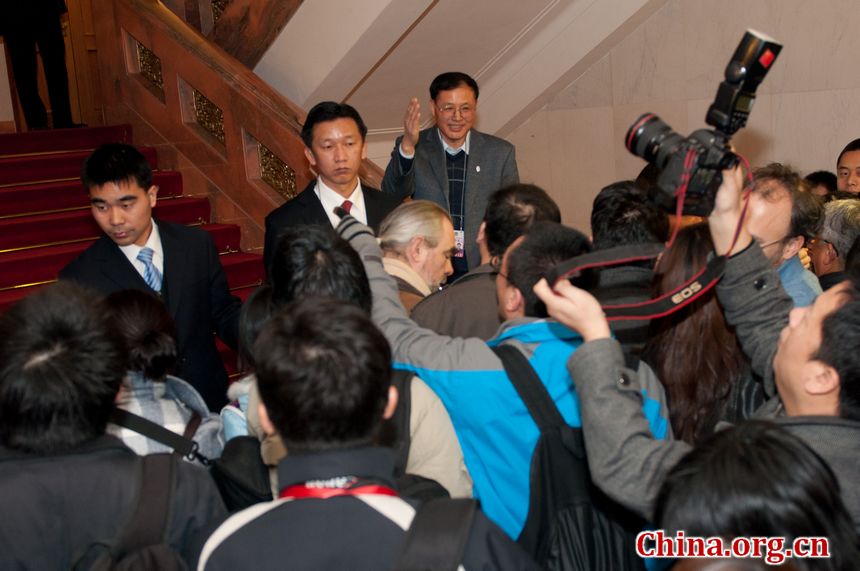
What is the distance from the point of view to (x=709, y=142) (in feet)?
5.63

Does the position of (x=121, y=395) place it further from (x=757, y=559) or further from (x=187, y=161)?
(x=187, y=161)

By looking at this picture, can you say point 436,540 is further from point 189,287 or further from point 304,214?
point 304,214

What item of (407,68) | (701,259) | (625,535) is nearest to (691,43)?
(407,68)

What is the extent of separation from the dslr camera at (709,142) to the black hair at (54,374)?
43.7 inches

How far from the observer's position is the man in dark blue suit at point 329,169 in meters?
3.50

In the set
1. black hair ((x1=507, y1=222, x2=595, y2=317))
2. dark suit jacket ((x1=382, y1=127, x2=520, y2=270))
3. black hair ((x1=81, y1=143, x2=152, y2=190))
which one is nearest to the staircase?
dark suit jacket ((x1=382, y1=127, x2=520, y2=270))

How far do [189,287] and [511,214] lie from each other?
1.31 meters

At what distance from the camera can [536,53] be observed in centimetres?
625

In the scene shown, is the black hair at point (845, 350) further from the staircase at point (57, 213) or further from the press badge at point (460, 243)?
the staircase at point (57, 213)

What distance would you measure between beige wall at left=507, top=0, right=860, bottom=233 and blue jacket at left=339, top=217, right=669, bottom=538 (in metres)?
4.21

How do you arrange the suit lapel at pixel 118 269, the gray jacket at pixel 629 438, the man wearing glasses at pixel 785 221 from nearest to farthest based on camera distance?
the gray jacket at pixel 629 438 → the man wearing glasses at pixel 785 221 → the suit lapel at pixel 118 269

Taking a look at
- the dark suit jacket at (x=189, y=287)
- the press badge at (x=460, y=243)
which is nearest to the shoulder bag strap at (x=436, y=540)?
the dark suit jacket at (x=189, y=287)

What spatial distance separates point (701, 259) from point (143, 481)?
4.06 ft

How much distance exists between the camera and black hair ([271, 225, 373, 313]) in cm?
191
